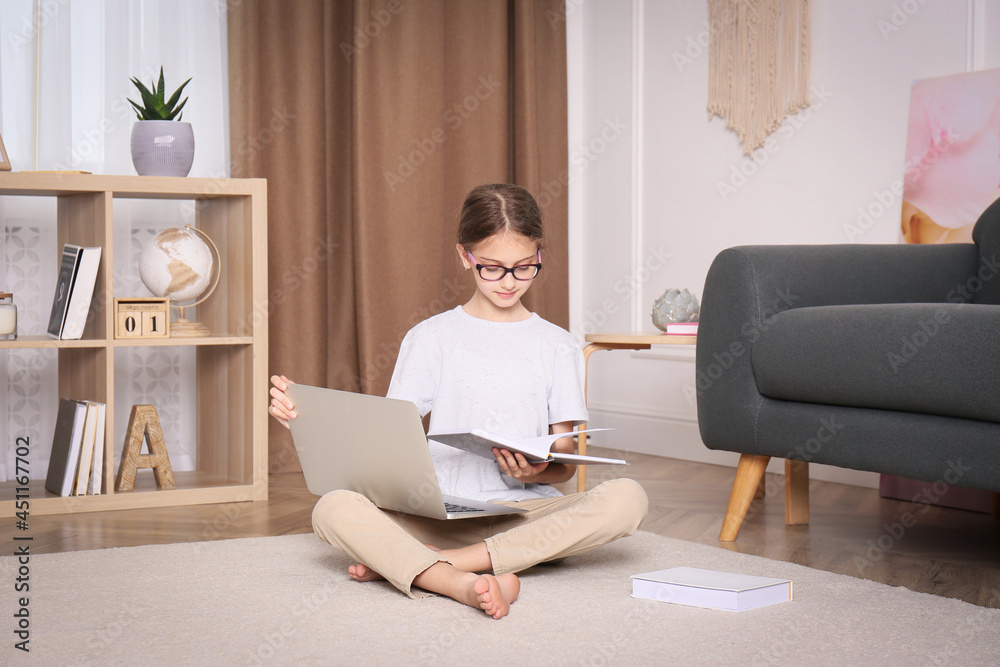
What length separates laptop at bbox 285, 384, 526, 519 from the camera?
55.3 inches

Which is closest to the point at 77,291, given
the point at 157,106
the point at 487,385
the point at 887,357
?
the point at 157,106

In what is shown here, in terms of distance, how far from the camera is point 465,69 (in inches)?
124

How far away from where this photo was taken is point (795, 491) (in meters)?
2.11

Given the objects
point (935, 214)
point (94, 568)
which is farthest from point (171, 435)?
point (935, 214)

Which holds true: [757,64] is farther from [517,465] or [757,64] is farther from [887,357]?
[517,465]

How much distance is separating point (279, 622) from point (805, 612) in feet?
2.41

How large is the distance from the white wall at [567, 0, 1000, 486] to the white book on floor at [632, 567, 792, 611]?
4.33ft

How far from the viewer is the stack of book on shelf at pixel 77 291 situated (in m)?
2.31

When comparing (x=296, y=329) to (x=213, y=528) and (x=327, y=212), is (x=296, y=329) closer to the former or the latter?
(x=327, y=212)

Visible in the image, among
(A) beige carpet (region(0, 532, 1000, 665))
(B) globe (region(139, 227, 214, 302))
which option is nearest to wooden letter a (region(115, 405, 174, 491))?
(B) globe (region(139, 227, 214, 302))

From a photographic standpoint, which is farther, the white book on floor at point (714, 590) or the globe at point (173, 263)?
the globe at point (173, 263)

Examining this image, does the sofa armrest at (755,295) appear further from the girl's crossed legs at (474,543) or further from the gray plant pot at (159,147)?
the gray plant pot at (159,147)

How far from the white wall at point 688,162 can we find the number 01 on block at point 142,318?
158 cm

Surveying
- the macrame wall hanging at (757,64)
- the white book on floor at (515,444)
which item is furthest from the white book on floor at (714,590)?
the macrame wall hanging at (757,64)
